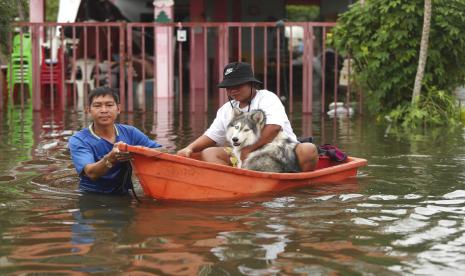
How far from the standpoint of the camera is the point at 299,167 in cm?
720

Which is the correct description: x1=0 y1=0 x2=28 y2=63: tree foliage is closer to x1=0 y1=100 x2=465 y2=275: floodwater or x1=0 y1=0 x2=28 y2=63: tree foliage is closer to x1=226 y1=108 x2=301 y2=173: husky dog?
x1=0 y1=100 x2=465 y2=275: floodwater

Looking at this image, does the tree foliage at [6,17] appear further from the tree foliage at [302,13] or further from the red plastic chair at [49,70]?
the tree foliage at [302,13]

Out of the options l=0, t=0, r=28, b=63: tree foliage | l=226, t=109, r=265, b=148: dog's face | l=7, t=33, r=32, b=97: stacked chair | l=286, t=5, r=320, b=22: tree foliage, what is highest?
l=286, t=5, r=320, b=22: tree foliage

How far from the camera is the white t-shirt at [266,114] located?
702cm

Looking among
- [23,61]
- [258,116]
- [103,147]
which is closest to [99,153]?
[103,147]

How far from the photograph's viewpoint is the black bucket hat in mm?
7008

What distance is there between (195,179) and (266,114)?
3.36ft

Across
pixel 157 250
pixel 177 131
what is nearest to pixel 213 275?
pixel 157 250

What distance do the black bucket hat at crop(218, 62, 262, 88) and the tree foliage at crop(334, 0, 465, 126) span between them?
600 centimetres

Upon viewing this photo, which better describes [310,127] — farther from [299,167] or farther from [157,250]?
[157,250]

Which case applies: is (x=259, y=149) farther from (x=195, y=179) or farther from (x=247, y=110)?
(x=195, y=179)

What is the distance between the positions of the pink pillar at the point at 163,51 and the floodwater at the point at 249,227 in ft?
27.9

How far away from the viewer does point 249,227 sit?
554 centimetres

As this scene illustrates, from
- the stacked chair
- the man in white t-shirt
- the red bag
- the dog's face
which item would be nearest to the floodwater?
the red bag
